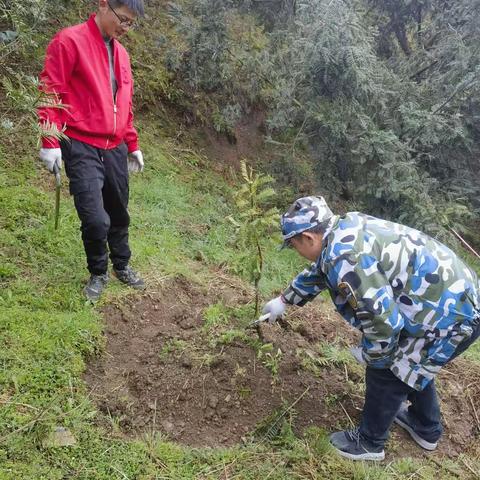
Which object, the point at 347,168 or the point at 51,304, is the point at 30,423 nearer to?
the point at 51,304

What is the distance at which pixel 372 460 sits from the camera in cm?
304

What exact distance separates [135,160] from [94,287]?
1.03m

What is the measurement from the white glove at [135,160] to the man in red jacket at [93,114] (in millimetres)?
247

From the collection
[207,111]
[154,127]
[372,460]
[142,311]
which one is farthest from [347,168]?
[372,460]

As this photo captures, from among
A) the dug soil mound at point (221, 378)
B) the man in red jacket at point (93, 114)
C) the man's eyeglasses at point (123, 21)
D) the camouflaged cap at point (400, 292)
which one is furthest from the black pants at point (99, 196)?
the camouflaged cap at point (400, 292)

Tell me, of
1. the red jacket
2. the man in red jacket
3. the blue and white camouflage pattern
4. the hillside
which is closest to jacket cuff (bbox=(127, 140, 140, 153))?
the man in red jacket

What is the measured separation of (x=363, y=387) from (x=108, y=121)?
2.52m

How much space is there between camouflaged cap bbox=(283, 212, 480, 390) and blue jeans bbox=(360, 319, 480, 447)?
0.36 feet

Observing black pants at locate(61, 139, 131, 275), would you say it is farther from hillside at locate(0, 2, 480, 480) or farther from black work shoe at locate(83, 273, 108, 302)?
hillside at locate(0, 2, 480, 480)

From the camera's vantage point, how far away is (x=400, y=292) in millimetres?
2592

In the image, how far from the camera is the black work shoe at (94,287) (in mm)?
3629

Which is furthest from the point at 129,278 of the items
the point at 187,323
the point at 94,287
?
the point at 187,323

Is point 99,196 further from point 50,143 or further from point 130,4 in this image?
point 130,4

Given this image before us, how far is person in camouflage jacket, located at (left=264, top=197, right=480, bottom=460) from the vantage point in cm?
249
